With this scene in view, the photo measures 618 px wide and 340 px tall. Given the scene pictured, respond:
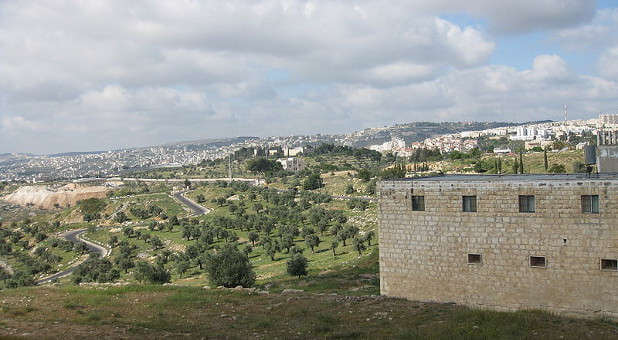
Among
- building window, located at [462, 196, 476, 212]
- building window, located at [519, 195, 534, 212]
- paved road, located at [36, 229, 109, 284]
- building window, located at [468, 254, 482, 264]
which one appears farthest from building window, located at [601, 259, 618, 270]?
paved road, located at [36, 229, 109, 284]

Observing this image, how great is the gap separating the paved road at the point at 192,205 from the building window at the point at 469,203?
70.7 m

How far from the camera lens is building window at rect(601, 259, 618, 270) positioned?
16.2 metres

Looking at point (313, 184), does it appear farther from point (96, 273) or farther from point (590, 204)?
point (590, 204)

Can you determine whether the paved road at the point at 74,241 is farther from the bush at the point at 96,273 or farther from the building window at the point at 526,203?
the building window at the point at 526,203

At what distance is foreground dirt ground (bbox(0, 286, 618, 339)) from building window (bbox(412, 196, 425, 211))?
12.7 feet

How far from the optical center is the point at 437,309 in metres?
17.5

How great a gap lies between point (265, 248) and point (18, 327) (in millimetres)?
36646

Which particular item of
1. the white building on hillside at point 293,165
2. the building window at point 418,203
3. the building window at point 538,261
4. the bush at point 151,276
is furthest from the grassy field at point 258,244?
the white building on hillside at point 293,165

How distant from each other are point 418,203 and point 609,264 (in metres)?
7.05

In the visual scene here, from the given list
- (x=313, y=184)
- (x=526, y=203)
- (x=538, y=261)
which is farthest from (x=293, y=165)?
(x=538, y=261)

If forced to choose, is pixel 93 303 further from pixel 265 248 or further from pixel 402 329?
pixel 265 248

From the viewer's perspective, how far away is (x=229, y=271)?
27812 mm

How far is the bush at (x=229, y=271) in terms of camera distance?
27812mm

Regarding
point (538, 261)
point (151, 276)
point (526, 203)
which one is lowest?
point (151, 276)
